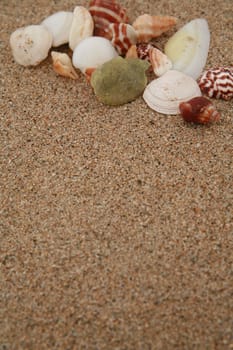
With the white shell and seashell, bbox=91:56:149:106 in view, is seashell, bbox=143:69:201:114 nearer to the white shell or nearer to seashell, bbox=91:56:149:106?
seashell, bbox=91:56:149:106

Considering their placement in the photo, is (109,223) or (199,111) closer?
(109,223)

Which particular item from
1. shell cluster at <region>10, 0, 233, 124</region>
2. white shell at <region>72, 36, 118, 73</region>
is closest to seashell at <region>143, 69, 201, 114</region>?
shell cluster at <region>10, 0, 233, 124</region>

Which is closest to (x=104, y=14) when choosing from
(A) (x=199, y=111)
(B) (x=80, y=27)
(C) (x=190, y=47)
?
(B) (x=80, y=27)

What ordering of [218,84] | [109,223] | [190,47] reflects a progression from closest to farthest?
1. [109,223]
2. [218,84]
3. [190,47]

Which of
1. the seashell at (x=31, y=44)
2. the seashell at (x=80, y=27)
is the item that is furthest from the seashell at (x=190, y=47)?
the seashell at (x=31, y=44)

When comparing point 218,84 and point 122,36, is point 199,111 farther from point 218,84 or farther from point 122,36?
point 122,36

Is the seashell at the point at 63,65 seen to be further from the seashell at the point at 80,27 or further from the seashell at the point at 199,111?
the seashell at the point at 199,111
